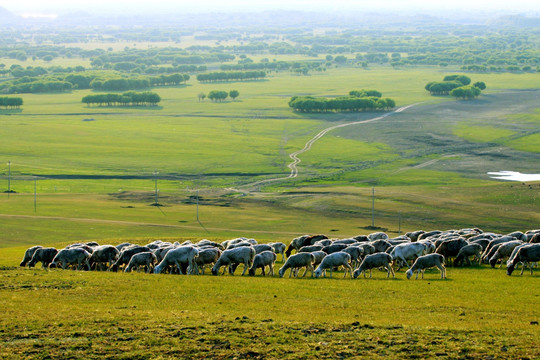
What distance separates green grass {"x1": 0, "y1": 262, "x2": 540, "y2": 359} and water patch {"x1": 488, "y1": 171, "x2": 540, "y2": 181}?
265 feet

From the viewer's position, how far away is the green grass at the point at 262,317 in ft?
68.7

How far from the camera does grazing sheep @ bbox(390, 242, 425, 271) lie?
127ft

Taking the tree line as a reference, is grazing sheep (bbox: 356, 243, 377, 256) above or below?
above

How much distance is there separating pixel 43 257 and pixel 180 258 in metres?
8.85

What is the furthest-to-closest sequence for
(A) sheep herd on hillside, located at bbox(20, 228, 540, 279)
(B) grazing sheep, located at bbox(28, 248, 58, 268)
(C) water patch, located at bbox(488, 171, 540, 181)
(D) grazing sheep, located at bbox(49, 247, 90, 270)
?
(C) water patch, located at bbox(488, 171, 540, 181) → (B) grazing sheep, located at bbox(28, 248, 58, 268) → (D) grazing sheep, located at bbox(49, 247, 90, 270) → (A) sheep herd on hillside, located at bbox(20, 228, 540, 279)

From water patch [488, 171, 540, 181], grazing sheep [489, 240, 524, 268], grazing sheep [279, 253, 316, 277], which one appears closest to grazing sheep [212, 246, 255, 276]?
grazing sheep [279, 253, 316, 277]

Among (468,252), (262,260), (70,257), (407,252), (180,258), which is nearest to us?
(262,260)

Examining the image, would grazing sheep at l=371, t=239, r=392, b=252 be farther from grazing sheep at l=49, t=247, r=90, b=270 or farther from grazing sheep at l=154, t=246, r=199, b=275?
grazing sheep at l=49, t=247, r=90, b=270

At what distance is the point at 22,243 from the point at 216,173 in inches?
2287

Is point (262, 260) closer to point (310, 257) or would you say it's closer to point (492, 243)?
point (310, 257)

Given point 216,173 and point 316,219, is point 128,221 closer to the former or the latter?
point 316,219

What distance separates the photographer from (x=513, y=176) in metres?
112

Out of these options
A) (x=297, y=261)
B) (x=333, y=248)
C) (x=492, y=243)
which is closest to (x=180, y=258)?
(x=297, y=261)

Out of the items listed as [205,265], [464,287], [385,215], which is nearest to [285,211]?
[385,215]
